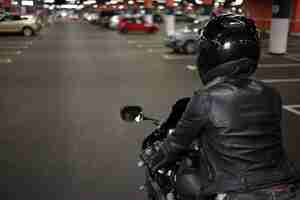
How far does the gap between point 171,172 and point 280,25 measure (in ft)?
52.9

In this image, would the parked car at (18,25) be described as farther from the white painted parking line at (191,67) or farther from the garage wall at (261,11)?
the white painted parking line at (191,67)

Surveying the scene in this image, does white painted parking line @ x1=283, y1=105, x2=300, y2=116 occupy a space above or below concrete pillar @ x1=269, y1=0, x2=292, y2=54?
below

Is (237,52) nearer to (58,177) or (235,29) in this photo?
(235,29)

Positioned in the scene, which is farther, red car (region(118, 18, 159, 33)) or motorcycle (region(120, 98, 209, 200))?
red car (region(118, 18, 159, 33))

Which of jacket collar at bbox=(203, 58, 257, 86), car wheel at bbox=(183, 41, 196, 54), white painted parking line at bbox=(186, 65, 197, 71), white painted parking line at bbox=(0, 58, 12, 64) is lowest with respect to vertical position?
white painted parking line at bbox=(0, 58, 12, 64)

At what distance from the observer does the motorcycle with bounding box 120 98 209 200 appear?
7.48ft

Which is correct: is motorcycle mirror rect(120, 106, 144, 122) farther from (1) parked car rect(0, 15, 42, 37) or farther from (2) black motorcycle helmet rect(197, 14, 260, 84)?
(1) parked car rect(0, 15, 42, 37)

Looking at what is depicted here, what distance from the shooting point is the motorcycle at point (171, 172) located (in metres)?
2.28

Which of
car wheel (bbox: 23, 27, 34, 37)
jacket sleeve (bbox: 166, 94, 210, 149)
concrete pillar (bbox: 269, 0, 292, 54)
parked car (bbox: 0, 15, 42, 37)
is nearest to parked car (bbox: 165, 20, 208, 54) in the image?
concrete pillar (bbox: 269, 0, 292, 54)

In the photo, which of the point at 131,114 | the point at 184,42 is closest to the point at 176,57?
the point at 184,42

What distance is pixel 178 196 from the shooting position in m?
2.46

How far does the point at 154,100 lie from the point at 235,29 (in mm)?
6976

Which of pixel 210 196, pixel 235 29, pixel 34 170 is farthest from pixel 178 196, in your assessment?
pixel 34 170

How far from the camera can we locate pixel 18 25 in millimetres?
29078
